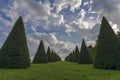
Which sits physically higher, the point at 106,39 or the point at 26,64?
the point at 106,39

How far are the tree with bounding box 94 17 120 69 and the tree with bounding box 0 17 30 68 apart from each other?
9.47 meters

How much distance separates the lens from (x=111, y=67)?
963 inches

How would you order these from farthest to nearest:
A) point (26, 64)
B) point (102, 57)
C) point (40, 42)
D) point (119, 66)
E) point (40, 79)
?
point (40, 42)
point (26, 64)
point (102, 57)
point (119, 66)
point (40, 79)

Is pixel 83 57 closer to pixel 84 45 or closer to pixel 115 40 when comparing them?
pixel 84 45

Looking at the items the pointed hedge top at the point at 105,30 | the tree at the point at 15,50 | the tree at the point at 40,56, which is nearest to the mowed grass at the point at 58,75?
the tree at the point at 15,50

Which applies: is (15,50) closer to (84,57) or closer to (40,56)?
(84,57)

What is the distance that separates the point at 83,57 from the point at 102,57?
53.2ft

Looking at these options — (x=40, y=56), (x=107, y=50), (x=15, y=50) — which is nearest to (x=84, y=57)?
(x=40, y=56)

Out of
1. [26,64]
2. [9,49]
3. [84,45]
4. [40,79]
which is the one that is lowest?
[40,79]

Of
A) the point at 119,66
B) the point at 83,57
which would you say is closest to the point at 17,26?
the point at 119,66

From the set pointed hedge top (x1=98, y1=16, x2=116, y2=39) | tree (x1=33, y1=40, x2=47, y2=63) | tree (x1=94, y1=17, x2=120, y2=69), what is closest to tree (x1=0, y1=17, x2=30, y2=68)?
tree (x1=94, y1=17, x2=120, y2=69)

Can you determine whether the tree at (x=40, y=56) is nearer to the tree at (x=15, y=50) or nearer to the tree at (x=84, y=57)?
the tree at (x=84, y=57)

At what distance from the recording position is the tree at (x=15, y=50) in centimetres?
2570

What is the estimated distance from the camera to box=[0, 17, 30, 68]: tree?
25703mm
